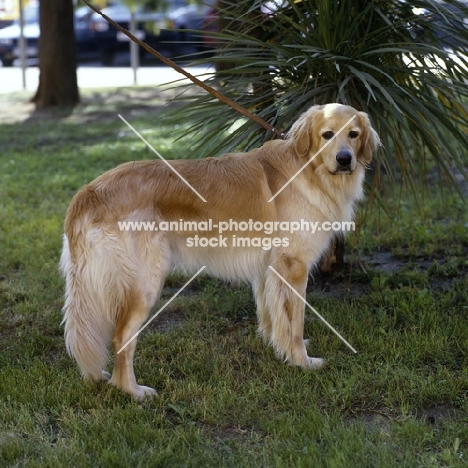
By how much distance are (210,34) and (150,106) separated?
8.92m

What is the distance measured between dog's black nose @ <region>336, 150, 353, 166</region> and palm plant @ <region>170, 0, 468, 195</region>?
64 cm

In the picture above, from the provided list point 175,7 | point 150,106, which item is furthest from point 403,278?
point 175,7

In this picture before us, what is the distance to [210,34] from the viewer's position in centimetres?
472

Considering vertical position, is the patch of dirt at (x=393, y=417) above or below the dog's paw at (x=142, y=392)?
above

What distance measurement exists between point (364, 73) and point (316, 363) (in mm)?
1744

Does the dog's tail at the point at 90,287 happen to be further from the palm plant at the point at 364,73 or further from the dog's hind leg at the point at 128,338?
the palm plant at the point at 364,73

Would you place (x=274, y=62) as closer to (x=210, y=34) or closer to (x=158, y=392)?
(x=210, y=34)

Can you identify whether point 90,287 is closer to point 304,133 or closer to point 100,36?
point 304,133

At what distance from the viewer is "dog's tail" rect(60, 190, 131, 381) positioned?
11.0 ft

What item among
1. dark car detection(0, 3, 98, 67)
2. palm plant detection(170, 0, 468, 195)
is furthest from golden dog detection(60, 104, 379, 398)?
dark car detection(0, 3, 98, 67)

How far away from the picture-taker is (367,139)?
3.74 metres

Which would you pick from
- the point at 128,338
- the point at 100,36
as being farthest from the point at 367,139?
the point at 100,36

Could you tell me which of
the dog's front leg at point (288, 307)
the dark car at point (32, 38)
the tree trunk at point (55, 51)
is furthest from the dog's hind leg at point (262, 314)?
the dark car at point (32, 38)

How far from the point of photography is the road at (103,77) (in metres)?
17.1
